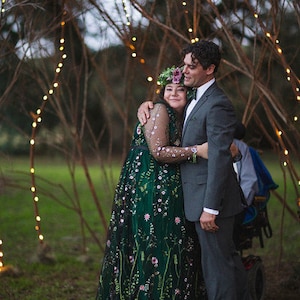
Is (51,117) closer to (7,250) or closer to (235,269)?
(7,250)

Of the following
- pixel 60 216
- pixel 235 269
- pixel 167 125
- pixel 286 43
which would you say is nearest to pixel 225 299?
pixel 235 269

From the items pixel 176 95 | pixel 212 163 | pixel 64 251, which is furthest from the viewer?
pixel 64 251

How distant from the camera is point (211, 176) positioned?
3.73 m

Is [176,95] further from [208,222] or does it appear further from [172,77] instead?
[208,222]

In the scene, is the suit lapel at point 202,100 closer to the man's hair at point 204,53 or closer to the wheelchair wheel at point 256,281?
the man's hair at point 204,53

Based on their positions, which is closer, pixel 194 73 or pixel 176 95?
pixel 194 73

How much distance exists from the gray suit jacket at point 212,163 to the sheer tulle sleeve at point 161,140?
0.26 feet

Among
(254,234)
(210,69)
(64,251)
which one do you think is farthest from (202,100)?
(64,251)

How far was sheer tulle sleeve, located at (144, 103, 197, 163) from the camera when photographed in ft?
12.6

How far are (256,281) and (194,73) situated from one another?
173 centimetres

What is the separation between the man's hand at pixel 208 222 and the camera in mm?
3744

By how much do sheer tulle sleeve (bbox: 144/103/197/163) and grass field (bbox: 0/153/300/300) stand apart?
74.7 inches

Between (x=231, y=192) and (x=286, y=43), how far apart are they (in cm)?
248

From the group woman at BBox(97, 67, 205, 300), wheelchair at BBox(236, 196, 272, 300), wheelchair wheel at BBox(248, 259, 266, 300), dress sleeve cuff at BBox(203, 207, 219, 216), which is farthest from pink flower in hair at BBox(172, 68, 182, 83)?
wheelchair wheel at BBox(248, 259, 266, 300)
